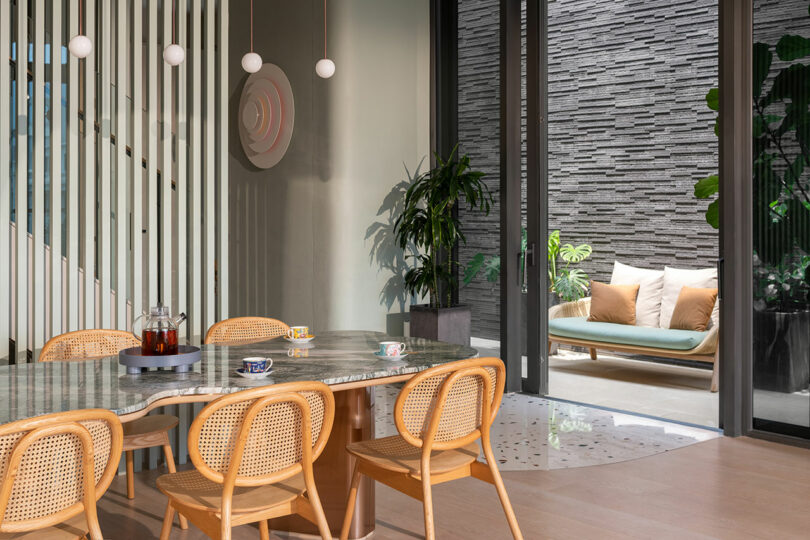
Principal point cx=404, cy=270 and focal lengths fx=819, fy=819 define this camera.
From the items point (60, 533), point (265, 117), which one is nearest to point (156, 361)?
point (60, 533)

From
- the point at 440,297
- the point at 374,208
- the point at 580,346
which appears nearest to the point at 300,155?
the point at 374,208

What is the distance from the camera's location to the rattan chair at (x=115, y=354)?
3321mm

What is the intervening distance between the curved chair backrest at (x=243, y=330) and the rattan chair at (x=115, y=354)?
Answer: 1.25ft

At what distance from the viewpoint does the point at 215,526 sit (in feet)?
7.89

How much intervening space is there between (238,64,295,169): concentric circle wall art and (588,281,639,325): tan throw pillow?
2.88m

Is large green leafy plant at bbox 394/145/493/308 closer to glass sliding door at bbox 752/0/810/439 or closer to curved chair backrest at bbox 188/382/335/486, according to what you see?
→ glass sliding door at bbox 752/0/810/439

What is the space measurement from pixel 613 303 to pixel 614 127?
4.69 feet

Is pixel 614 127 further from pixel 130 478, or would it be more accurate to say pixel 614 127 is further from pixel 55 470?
pixel 55 470

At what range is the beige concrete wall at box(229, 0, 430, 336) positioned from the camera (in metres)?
5.68

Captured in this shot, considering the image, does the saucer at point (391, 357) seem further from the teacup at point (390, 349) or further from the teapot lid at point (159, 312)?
the teapot lid at point (159, 312)

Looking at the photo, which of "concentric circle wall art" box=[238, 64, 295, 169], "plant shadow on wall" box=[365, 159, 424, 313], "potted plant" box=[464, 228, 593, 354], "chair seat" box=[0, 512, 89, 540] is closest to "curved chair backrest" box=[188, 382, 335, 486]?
"chair seat" box=[0, 512, 89, 540]

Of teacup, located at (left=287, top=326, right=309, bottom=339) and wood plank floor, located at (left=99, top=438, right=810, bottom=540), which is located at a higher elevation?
teacup, located at (left=287, top=326, right=309, bottom=339)

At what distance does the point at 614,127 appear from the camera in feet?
21.7

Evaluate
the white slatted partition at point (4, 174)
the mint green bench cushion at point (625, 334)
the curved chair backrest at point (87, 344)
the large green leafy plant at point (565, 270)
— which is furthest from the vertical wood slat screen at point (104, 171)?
the mint green bench cushion at point (625, 334)
